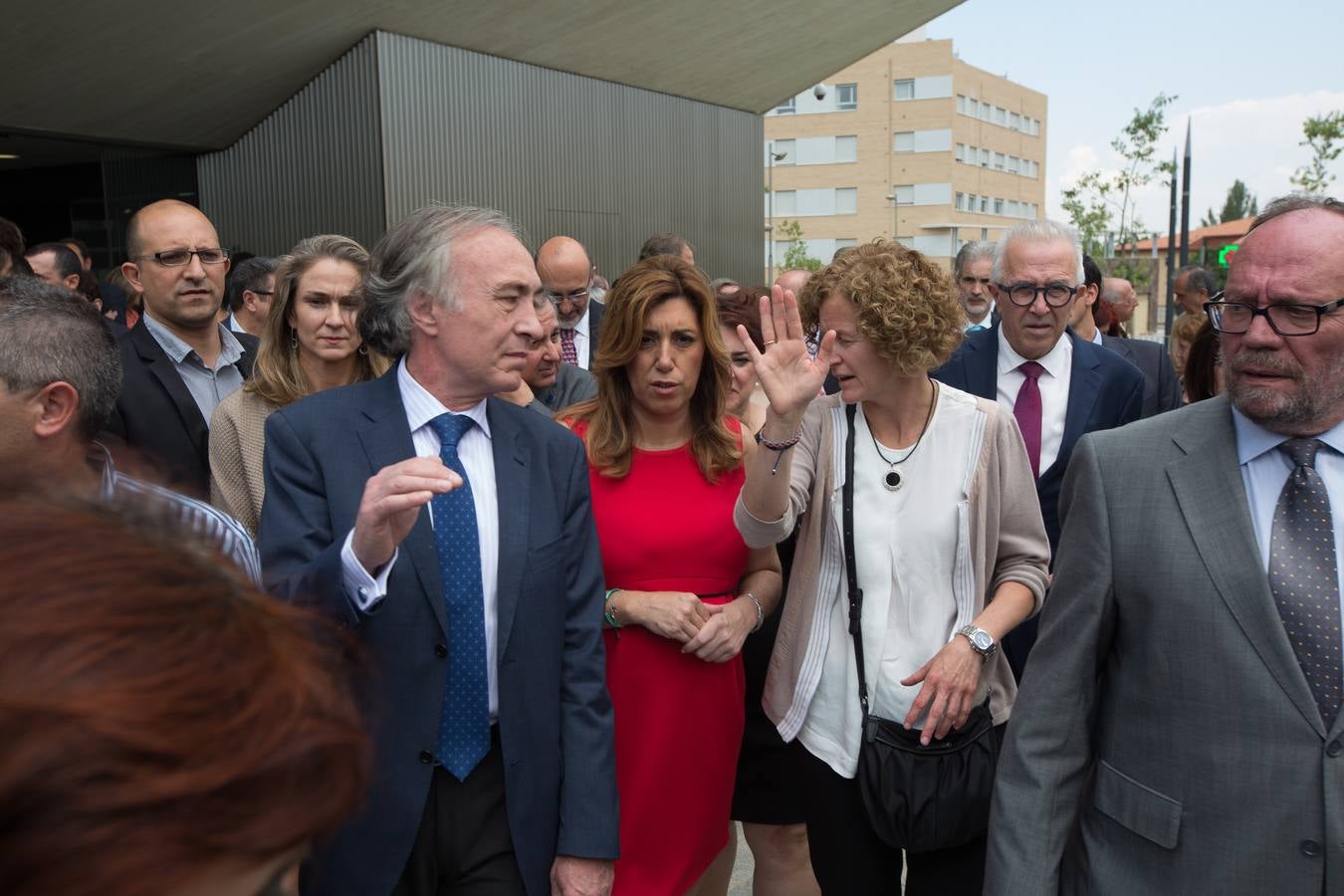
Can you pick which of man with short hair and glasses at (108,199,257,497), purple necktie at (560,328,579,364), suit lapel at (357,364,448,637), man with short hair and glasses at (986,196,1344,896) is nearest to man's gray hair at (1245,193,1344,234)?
man with short hair and glasses at (986,196,1344,896)

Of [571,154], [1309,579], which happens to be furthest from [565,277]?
[571,154]

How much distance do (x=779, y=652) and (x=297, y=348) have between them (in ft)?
7.19

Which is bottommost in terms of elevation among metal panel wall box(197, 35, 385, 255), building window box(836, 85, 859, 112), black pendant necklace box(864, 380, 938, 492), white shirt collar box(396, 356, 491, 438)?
black pendant necklace box(864, 380, 938, 492)

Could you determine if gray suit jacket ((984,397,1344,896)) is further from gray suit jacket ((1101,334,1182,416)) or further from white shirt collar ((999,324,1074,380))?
gray suit jacket ((1101,334,1182,416))

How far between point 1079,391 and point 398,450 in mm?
2897

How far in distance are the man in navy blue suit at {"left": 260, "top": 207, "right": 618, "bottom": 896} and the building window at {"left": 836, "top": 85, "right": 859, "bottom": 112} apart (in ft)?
248

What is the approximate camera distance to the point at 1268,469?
87.2 inches

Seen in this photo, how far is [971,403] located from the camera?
3236 mm

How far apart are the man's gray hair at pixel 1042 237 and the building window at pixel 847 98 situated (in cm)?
7318

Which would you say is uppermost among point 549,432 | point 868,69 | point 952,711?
point 868,69

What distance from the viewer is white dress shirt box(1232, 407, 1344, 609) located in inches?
84.4

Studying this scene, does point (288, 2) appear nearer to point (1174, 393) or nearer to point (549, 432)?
point (1174, 393)

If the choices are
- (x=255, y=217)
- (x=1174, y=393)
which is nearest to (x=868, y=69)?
(x=255, y=217)

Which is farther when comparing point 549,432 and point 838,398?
point 838,398
